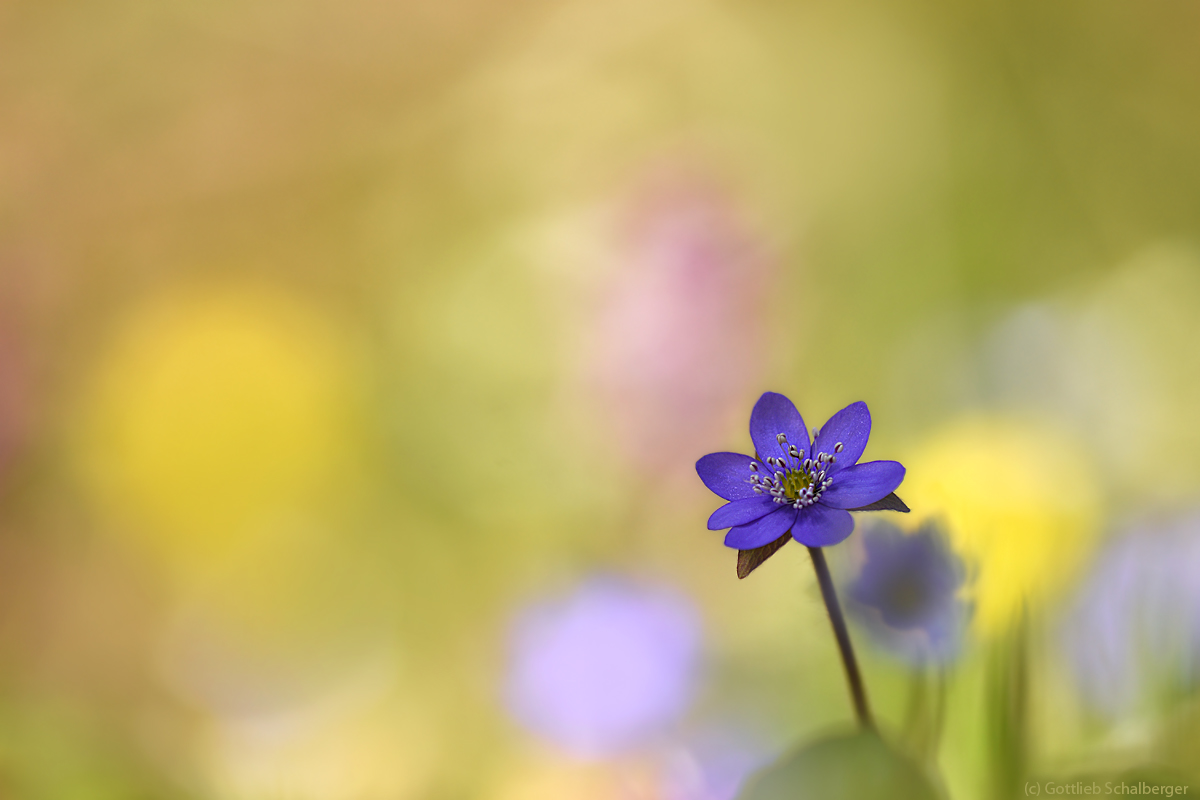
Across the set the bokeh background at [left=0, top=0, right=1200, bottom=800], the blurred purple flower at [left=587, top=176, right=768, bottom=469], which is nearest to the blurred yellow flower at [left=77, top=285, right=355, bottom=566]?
the bokeh background at [left=0, top=0, right=1200, bottom=800]

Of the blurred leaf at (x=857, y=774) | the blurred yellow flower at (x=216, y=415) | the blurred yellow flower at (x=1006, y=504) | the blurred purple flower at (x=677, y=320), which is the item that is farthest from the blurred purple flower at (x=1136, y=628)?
the blurred yellow flower at (x=216, y=415)

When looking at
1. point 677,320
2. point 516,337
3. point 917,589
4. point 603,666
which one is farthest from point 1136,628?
point 516,337

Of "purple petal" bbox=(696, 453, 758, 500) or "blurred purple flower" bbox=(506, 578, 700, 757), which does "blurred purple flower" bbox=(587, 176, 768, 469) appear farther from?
"purple petal" bbox=(696, 453, 758, 500)

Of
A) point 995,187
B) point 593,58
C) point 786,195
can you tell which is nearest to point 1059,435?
point 995,187

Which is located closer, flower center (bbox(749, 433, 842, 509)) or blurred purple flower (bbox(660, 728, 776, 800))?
flower center (bbox(749, 433, 842, 509))

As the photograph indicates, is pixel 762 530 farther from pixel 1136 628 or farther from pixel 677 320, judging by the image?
pixel 677 320

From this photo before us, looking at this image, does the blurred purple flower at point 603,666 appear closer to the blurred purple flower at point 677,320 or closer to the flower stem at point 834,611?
the blurred purple flower at point 677,320
